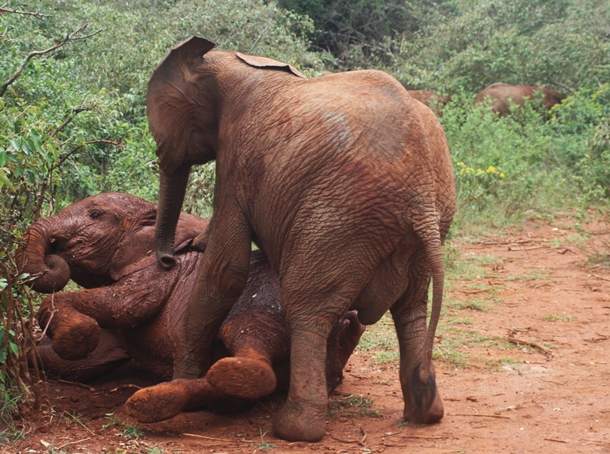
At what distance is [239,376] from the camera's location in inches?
147

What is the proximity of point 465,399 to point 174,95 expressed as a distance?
7.81 ft

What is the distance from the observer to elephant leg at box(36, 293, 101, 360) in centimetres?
426

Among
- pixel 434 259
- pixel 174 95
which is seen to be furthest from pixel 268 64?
pixel 434 259

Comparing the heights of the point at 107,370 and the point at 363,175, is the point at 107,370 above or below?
below

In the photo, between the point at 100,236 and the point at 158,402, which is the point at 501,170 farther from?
the point at 158,402

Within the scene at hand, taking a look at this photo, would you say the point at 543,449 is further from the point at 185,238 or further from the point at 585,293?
the point at 585,293

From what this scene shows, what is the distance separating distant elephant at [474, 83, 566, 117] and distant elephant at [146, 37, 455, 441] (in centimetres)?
1155

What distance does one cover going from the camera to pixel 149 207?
206 inches

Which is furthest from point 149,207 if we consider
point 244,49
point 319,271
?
point 244,49

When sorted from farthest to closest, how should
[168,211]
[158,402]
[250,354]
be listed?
[168,211], [250,354], [158,402]

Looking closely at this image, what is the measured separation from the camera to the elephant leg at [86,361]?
4926mm

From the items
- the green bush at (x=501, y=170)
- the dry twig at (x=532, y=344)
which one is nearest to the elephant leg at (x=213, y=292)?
the dry twig at (x=532, y=344)

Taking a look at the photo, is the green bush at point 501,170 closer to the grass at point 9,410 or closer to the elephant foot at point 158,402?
the elephant foot at point 158,402

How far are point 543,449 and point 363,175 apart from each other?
4.97 feet
